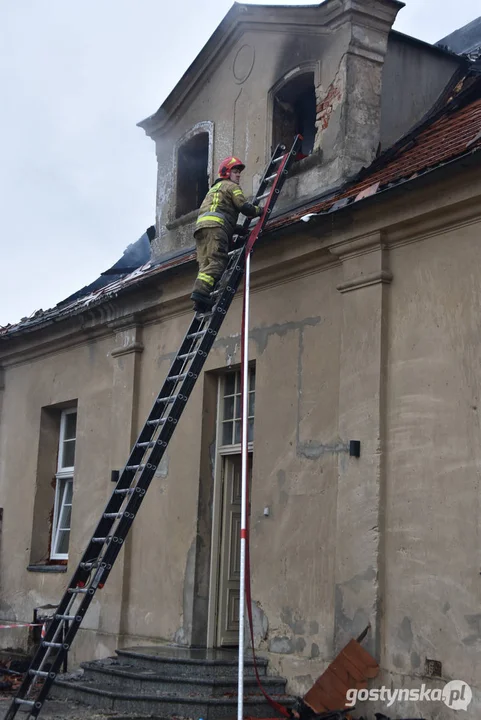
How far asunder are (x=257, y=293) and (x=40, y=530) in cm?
550

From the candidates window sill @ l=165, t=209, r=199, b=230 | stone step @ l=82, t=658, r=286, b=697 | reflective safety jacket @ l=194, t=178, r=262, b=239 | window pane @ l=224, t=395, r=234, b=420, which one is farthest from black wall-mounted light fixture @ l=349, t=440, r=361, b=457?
window sill @ l=165, t=209, r=199, b=230

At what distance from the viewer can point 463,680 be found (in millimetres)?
7414

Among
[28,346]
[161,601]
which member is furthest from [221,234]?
[28,346]

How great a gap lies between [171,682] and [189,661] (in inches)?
19.0

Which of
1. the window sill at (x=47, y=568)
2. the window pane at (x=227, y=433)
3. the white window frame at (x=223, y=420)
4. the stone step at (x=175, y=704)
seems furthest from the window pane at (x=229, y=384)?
the window sill at (x=47, y=568)

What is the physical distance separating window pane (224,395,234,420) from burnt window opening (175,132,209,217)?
2932mm

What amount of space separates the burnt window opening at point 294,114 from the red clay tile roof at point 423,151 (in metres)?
1.27

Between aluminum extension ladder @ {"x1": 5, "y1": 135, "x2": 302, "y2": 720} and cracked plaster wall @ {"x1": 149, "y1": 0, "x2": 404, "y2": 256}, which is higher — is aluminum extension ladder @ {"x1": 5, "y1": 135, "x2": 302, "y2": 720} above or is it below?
below

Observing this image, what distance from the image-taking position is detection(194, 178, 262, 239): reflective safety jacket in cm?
948

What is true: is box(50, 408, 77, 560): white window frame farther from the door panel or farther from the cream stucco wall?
the door panel

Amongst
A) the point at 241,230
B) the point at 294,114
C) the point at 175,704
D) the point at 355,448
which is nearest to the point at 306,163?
the point at 294,114

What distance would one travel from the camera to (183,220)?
12.5 m

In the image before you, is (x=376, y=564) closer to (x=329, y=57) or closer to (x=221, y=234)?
(x=221, y=234)

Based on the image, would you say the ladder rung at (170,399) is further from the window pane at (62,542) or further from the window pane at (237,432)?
the window pane at (62,542)
